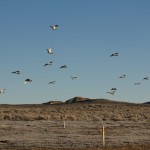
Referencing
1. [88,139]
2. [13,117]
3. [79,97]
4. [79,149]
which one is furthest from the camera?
[79,97]

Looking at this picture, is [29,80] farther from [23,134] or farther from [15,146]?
[23,134]

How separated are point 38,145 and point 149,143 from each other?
5871 millimetres

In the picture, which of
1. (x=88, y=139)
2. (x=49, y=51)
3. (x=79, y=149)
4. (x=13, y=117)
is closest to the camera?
(x=79, y=149)

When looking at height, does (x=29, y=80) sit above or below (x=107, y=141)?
above

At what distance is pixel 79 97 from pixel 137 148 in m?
127

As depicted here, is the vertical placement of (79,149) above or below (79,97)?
below

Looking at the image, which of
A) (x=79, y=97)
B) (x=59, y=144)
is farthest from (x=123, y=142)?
(x=79, y=97)

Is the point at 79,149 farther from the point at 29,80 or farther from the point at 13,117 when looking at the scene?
the point at 13,117

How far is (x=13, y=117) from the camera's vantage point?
66.9 m

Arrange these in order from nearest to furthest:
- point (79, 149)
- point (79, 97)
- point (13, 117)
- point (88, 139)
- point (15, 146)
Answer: point (79, 149) < point (15, 146) < point (88, 139) < point (13, 117) < point (79, 97)

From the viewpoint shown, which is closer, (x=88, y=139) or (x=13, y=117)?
(x=88, y=139)

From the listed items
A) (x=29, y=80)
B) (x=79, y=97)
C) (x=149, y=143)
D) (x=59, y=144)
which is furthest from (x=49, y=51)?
(x=79, y=97)

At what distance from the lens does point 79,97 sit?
155 meters

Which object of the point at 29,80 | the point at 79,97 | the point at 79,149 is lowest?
the point at 79,149
